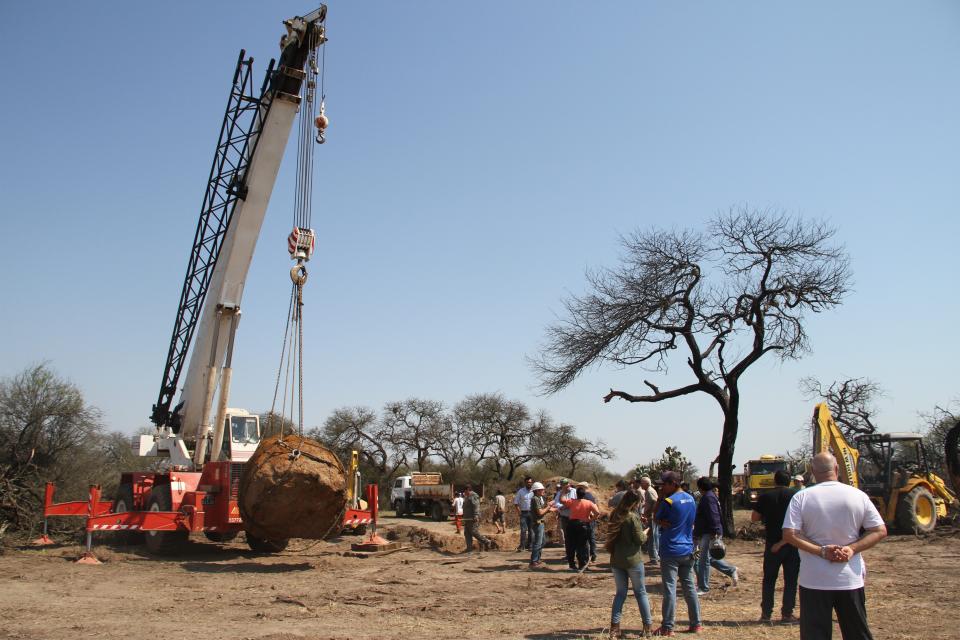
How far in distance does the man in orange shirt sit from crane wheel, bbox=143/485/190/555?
7.62m

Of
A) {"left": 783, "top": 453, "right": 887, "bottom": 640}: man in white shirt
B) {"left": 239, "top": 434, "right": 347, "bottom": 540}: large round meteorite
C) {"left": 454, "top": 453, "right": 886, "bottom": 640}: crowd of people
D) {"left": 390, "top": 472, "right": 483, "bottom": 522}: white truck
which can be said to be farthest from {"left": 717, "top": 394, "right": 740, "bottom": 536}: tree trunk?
{"left": 390, "top": 472, "right": 483, "bottom": 522}: white truck

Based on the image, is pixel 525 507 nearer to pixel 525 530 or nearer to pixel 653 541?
pixel 525 530

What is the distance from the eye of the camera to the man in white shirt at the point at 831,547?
502cm

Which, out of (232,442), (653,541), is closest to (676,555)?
(653,541)

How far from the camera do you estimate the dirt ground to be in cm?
798

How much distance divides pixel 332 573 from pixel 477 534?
206 inches

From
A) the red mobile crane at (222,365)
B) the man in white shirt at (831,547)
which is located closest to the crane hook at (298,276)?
the red mobile crane at (222,365)

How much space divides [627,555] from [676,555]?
0.56 meters

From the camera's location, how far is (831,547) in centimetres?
505

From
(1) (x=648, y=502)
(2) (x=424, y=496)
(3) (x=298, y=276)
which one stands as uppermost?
(3) (x=298, y=276)

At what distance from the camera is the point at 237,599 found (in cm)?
991

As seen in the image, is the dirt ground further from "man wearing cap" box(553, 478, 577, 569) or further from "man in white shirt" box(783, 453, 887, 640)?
"man in white shirt" box(783, 453, 887, 640)

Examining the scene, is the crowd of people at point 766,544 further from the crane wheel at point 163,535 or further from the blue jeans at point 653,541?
the crane wheel at point 163,535

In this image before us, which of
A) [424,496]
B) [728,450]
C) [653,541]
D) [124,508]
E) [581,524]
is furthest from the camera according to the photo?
[424,496]
